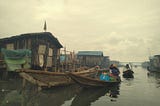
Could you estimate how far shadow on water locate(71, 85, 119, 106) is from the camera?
10273 mm

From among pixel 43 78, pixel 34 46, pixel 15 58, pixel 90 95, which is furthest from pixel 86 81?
pixel 15 58

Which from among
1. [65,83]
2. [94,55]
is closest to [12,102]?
[65,83]

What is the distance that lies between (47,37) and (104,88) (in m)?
9.69

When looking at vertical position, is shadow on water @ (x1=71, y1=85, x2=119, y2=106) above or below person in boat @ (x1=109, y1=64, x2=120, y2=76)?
below

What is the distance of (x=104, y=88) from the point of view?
1560 cm

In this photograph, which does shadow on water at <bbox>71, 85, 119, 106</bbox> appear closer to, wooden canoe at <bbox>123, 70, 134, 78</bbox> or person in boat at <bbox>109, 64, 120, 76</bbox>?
person in boat at <bbox>109, 64, 120, 76</bbox>

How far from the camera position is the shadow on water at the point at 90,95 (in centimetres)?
1027

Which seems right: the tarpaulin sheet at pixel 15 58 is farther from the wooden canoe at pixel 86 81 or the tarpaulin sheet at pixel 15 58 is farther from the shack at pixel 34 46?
the wooden canoe at pixel 86 81

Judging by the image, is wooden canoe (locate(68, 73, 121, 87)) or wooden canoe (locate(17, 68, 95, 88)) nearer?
wooden canoe (locate(17, 68, 95, 88))

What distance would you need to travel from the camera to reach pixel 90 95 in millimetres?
12414

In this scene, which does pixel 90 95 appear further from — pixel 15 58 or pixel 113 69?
pixel 15 58

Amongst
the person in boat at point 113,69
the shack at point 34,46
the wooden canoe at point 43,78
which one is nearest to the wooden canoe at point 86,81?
the wooden canoe at point 43,78

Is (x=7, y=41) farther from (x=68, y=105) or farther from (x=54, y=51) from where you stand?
(x=68, y=105)

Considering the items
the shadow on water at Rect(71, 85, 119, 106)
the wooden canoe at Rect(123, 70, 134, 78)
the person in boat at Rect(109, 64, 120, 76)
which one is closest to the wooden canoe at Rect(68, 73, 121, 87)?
the shadow on water at Rect(71, 85, 119, 106)
